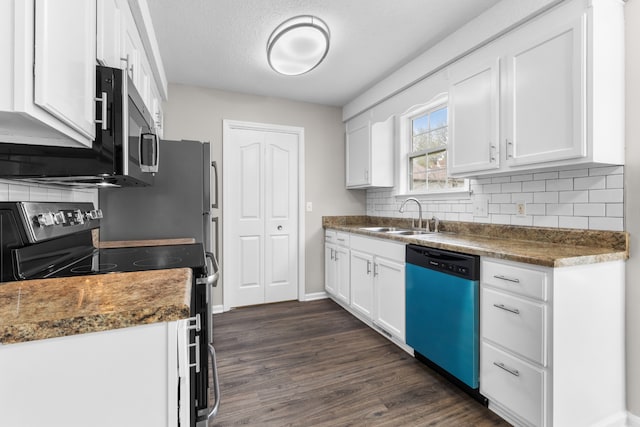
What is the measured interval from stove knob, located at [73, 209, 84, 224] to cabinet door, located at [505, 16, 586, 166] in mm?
2386

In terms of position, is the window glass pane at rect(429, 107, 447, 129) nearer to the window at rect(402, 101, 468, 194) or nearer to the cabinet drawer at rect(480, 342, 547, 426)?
the window at rect(402, 101, 468, 194)

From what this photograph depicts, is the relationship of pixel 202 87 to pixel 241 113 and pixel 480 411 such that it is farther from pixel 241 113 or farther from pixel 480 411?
pixel 480 411

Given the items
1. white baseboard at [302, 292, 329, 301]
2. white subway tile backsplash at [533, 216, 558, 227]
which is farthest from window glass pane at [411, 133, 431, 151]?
white baseboard at [302, 292, 329, 301]

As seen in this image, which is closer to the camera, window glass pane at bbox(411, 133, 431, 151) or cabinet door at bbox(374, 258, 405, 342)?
cabinet door at bbox(374, 258, 405, 342)

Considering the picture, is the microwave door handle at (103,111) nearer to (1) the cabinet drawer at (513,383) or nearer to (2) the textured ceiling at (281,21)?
(2) the textured ceiling at (281,21)

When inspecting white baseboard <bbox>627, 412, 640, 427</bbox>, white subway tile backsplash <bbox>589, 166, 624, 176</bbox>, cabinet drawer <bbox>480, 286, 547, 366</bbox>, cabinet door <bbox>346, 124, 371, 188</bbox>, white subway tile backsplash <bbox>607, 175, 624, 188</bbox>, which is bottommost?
white baseboard <bbox>627, 412, 640, 427</bbox>

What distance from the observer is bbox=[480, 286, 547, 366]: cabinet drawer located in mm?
1468

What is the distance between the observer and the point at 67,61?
917mm

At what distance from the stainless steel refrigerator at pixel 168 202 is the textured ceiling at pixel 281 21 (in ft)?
2.73

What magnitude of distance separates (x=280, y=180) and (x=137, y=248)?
2105 millimetres

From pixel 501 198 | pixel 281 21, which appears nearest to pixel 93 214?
pixel 281 21

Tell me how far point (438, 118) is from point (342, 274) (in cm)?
185

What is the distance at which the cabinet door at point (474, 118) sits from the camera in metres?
2.05

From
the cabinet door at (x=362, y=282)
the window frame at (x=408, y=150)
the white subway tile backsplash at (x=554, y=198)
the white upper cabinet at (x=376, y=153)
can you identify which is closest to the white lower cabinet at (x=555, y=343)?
the white subway tile backsplash at (x=554, y=198)
